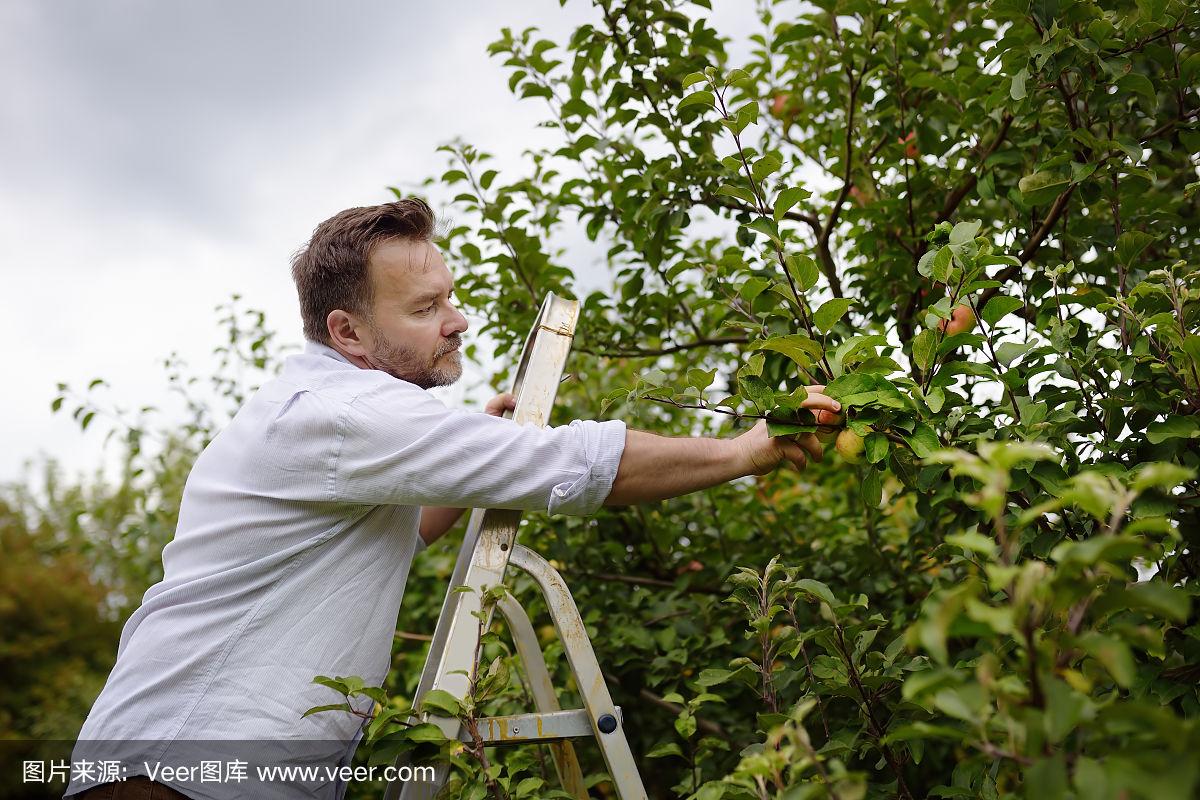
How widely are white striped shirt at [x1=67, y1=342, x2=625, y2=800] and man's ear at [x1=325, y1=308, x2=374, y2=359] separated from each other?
19cm

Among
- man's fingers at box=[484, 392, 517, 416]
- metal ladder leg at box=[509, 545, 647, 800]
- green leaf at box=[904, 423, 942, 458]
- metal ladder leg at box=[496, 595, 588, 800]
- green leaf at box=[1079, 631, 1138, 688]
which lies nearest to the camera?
green leaf at box=[1079, 631, 1138, 688]

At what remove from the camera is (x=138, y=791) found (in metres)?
1.60

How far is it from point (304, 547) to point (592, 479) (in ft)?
2.00

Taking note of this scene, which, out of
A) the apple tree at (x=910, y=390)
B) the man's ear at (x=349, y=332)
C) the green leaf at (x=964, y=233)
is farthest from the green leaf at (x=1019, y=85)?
the man's ear at (x=349, y=332)

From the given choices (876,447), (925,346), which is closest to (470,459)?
(876,447)

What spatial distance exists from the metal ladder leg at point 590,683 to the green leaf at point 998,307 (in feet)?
3.21

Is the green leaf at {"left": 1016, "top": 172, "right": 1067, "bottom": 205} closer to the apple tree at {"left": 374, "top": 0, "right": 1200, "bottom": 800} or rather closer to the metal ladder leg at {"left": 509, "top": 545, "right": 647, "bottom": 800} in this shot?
the apple tree at {"left": 374, "top": 0, "right": 1200, "bottom": 800}

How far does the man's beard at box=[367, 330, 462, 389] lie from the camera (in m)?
2.02

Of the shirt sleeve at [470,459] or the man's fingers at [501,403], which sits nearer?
the shirt sleeve at [470,459]

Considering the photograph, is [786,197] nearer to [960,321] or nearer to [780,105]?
[960,321]

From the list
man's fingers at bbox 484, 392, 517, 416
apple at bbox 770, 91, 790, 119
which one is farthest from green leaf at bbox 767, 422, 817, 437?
apple at bbox 770, 91, 790, 119

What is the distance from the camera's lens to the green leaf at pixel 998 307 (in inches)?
59.1

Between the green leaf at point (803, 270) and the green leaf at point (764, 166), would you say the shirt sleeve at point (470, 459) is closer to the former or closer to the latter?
the green leaf at point (803, 270)

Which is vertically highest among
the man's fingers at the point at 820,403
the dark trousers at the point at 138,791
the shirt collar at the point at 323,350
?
the shirt collar at the point at 323,350
